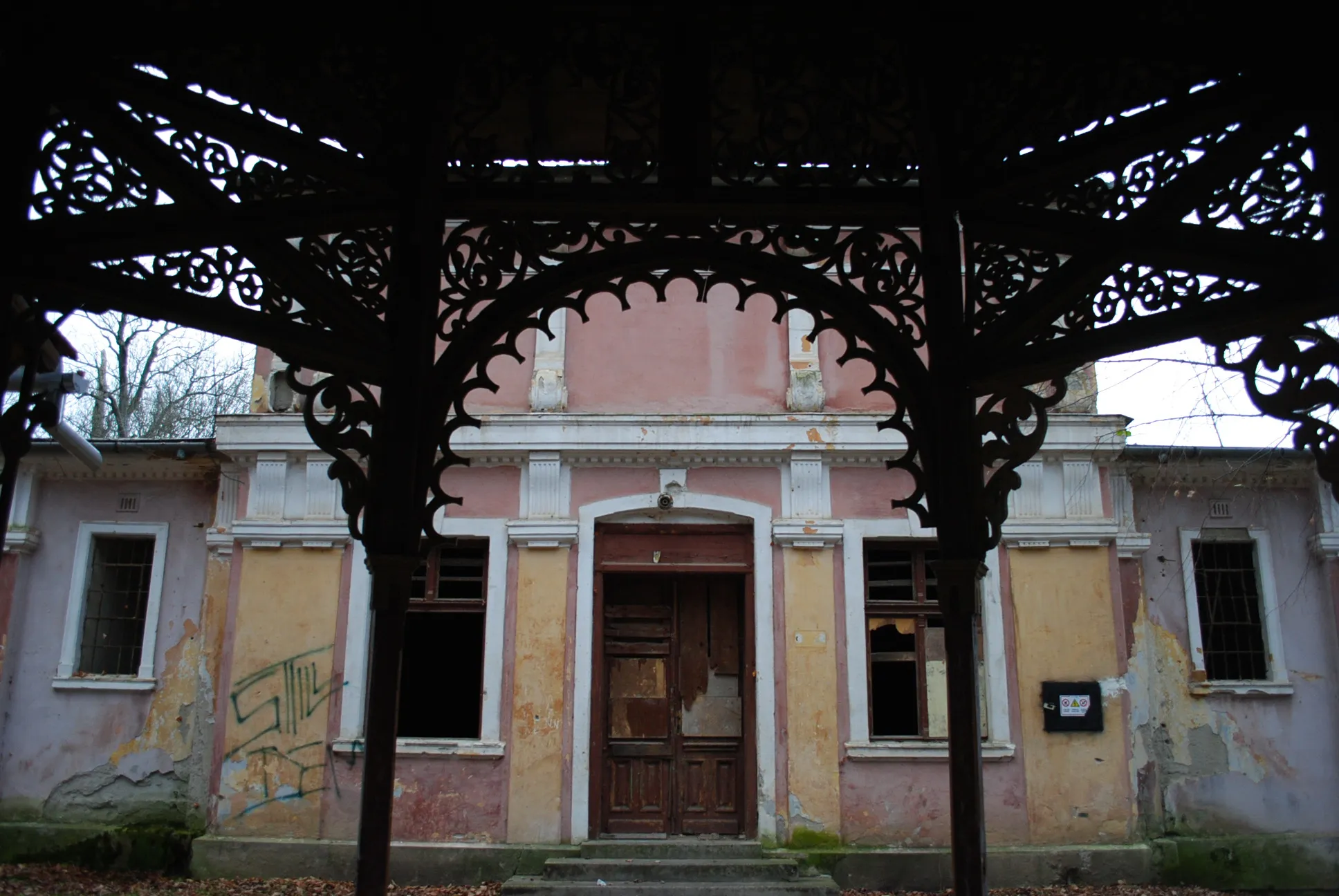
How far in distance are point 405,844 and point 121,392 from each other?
14.8m

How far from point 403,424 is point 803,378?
7.49m

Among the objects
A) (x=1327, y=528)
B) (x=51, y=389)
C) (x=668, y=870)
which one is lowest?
(x=668, y=870)

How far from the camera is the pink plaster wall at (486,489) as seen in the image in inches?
416

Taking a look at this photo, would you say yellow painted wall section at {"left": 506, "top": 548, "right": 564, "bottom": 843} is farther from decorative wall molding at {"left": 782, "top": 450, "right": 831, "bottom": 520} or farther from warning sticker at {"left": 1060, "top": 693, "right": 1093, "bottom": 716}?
warning sticker at {"left": 1060, "top": 693, "right": 1093, "bottom": 716}

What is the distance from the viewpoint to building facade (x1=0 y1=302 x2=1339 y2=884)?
10008 millimetres

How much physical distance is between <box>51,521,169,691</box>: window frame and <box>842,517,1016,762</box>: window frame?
23.8 ft

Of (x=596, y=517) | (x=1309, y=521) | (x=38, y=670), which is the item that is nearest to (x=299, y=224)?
(x=596, y=517)

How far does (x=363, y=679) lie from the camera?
10242 millimetres

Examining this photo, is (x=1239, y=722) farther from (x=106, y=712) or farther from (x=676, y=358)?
(x=106, y=712)

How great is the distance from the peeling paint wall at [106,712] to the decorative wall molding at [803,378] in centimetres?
649

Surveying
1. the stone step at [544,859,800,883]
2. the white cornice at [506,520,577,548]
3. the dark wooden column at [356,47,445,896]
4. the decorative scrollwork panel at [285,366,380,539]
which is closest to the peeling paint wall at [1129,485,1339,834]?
the stone step at [544,859,800,883]

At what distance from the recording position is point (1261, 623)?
1088cm

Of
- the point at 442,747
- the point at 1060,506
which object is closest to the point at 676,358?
the point at 1060,506

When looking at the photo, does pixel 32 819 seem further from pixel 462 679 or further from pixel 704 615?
pixel 704 615
